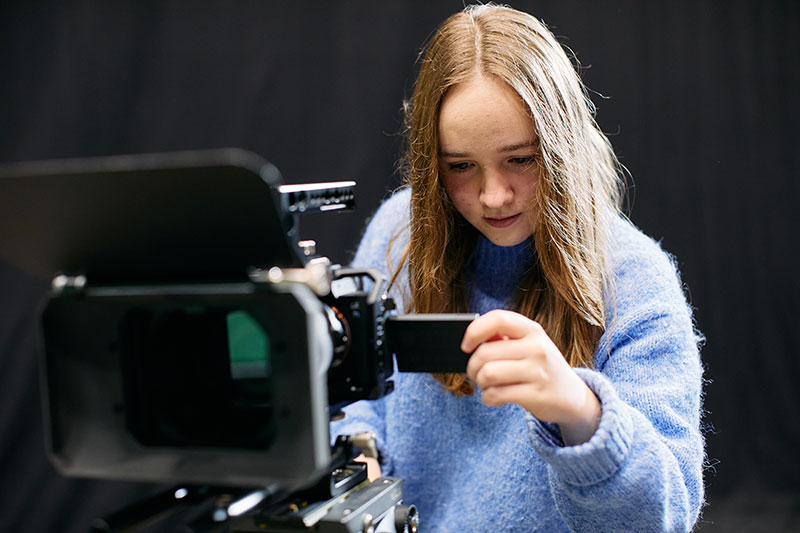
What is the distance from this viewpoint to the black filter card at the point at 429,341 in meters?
0.71

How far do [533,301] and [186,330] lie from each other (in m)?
0.55

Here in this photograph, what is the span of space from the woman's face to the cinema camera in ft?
0.96

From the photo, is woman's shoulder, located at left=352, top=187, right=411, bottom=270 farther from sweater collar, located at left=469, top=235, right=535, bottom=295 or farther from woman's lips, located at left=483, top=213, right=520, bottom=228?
woman's lips, located at left=483, top=213, right=520, bottom=228

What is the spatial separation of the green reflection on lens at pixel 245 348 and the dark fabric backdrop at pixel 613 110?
134 cm

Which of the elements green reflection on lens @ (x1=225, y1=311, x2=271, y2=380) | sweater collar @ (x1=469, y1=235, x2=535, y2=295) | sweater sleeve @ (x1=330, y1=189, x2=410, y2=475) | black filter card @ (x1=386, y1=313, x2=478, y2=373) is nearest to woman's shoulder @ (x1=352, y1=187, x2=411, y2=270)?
sweater sleeve @ (x1=330, y1=189, x2=410, y2=475)

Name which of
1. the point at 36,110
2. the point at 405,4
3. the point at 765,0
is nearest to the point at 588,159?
the point at 405,4

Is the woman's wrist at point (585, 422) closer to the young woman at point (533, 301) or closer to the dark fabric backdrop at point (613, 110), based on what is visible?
the young woman at point (533, 301)

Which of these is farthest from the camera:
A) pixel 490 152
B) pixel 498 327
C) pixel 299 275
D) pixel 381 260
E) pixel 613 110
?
pixel 613 110

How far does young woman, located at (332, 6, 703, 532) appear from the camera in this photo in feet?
2.48

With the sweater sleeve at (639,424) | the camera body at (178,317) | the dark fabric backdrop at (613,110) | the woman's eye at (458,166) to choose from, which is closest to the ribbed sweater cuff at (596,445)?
the sweater sleeve at (639,424)

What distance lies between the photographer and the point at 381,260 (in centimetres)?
126

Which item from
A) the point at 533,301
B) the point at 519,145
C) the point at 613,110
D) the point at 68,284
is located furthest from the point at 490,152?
the point at 613,110

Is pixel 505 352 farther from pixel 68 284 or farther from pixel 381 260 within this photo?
pixel 381 260

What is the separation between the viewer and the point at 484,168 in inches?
36.4
